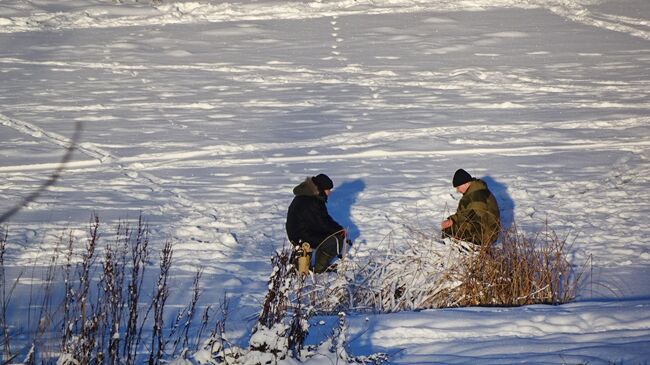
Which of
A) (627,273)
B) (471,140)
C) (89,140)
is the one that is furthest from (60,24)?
(627,273)

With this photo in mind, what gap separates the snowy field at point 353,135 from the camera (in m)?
7.03

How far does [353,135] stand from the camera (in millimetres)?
13117

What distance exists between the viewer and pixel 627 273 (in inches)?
312

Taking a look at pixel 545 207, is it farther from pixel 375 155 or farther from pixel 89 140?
pixel 89 140

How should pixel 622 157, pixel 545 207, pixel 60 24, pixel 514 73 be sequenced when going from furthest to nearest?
1. pixel 60 24
2. pixel 514 73
3. pixel 622 157
4. pixel 545 207

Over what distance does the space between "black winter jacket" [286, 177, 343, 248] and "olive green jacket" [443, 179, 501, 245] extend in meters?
1.15

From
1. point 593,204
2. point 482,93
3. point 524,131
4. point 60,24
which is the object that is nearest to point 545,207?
point 593,204

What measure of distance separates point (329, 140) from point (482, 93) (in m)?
3.99

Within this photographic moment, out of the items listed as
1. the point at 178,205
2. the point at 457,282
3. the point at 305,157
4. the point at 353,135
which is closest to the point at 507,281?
the point at 457,282

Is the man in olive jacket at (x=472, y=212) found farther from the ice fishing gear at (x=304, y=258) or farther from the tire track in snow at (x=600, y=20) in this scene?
the tire track in snow at (x=600, y=20)

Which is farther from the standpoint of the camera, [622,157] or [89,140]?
[89,140]

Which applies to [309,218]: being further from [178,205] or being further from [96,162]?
[96,162]

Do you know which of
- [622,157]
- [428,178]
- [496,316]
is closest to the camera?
[496,316]

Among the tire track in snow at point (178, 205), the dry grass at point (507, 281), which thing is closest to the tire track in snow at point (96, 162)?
the tire track in snow at point (178, 205)
